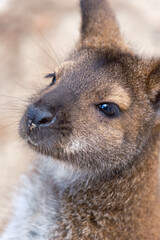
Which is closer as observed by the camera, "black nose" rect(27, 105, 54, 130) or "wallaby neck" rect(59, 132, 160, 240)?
"black nose" rect(27, 105, 54, 130)

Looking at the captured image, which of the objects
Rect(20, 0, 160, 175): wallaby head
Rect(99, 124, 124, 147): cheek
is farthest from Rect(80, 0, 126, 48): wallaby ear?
Rect(99, 124, 124, 147): cheek

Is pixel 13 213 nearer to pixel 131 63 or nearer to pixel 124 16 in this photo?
pixel 131 63

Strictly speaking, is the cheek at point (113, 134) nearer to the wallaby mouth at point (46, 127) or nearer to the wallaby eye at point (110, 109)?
the wallaby eye at point (110, 109)

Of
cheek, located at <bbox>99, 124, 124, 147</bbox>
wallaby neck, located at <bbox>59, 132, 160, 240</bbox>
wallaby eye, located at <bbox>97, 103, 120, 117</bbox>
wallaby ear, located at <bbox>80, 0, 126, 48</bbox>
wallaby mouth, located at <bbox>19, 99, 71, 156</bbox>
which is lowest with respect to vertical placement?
wallaby neck, located at <bbox>59, 132, 160, 240</bbox>

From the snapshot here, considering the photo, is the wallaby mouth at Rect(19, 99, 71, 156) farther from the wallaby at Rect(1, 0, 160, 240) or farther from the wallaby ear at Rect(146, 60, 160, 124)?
the wallaby ear at Rect(146, 60, 160, 124)

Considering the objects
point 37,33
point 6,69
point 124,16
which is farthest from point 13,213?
point 124,16

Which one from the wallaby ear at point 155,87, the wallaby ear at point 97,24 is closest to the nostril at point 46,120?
the wallaby ear at point 155,87

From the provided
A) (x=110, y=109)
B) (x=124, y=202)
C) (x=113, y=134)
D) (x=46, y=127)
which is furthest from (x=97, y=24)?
(x=124, y=202)
